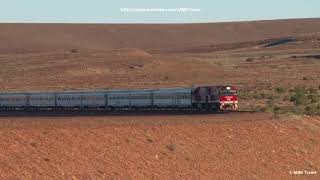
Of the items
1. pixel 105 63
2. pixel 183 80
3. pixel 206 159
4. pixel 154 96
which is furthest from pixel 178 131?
pixel 105 63

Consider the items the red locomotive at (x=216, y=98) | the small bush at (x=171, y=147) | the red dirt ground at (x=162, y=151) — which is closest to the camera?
the red dirt ground at (x=162, y=151)

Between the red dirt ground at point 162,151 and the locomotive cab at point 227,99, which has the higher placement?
the locomotive cab at point 227,99

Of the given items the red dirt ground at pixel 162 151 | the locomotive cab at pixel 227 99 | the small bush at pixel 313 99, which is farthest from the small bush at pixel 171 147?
the small bush at pixel 313 99

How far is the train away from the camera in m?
59.9

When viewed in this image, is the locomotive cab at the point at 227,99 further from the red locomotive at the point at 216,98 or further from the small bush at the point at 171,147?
the small bush at the point at 171,147

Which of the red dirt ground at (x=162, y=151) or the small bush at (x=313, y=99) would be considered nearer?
the red dirt ground at (x=162, y=151)

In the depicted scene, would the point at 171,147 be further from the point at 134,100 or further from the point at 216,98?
the point at 134,100

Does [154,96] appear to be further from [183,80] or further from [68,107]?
[183,80]

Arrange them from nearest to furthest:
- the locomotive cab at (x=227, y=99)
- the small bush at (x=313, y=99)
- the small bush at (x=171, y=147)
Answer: the small bush at (x=171, y=147) → the locomotive cab at (x=227, y=99) → the small bush at (x=313, y=99)

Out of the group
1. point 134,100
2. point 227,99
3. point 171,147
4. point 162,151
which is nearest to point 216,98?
point 227,99

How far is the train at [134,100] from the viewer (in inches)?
2357

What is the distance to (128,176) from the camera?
3212 cm

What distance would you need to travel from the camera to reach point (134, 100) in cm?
6688

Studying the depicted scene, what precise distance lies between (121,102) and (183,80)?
52.8 meters
